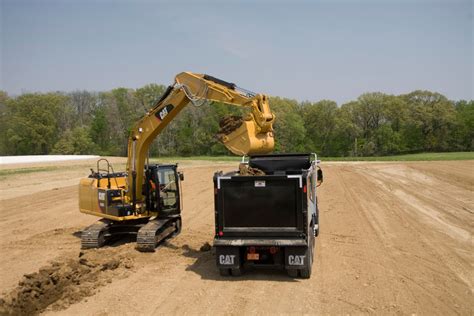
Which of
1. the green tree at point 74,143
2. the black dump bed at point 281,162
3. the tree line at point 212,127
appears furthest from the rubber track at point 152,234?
the green tree at point 74,143

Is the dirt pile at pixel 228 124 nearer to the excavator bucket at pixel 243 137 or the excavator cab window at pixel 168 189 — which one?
the excavator bucket at pixel 243 137

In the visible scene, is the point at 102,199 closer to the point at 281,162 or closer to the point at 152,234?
the point at 152,234

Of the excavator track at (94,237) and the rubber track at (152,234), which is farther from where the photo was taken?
the excavator track at (94,237)

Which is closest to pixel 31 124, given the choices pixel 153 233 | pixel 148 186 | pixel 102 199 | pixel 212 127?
pixel 212 127

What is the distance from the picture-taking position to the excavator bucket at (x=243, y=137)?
30.8ft

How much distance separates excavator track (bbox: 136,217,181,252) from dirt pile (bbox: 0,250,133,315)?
655 millimetres

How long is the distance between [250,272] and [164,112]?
4571 mm

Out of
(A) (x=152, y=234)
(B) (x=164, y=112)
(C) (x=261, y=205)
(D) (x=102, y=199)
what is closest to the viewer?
(C) (x=261, y=205)

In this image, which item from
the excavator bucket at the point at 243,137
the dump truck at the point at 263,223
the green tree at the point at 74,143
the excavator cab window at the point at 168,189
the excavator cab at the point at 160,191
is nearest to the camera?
the dump truck at the point at 263,223

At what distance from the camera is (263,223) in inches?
341

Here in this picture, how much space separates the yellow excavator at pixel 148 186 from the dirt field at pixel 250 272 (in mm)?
501

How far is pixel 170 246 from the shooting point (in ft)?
38.4

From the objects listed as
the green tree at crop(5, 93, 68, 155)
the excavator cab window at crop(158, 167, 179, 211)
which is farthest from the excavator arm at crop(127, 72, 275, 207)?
the green tree at crop(5, 93, 68, 155)

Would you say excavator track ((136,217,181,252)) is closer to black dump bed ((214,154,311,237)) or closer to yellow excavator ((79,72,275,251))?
yellow excavator ((79,72,275,251))
